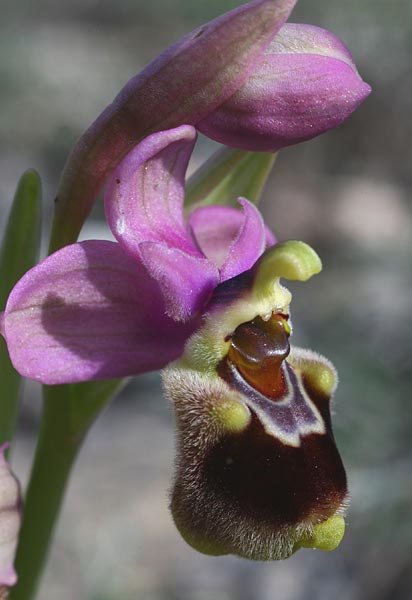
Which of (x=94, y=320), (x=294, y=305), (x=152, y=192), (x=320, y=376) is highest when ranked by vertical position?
(x=152, y=192)

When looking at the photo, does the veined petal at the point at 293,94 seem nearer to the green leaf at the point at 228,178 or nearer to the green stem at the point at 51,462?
the green leaf at the point at 228,178

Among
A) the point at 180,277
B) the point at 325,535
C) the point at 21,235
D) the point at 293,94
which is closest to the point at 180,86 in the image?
the point at 293,94

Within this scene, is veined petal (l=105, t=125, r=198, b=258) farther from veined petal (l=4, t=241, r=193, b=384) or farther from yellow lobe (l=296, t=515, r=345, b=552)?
yellow lobe (l=296, t=515, r=345, b=552)

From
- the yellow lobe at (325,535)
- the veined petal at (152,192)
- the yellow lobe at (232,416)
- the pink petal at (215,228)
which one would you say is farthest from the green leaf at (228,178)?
the yellow lobe at (325,535)

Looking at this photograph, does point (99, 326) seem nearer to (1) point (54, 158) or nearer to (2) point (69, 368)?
(2) point (69, 368)

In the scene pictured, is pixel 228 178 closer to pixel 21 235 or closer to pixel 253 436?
pixel 21 235
